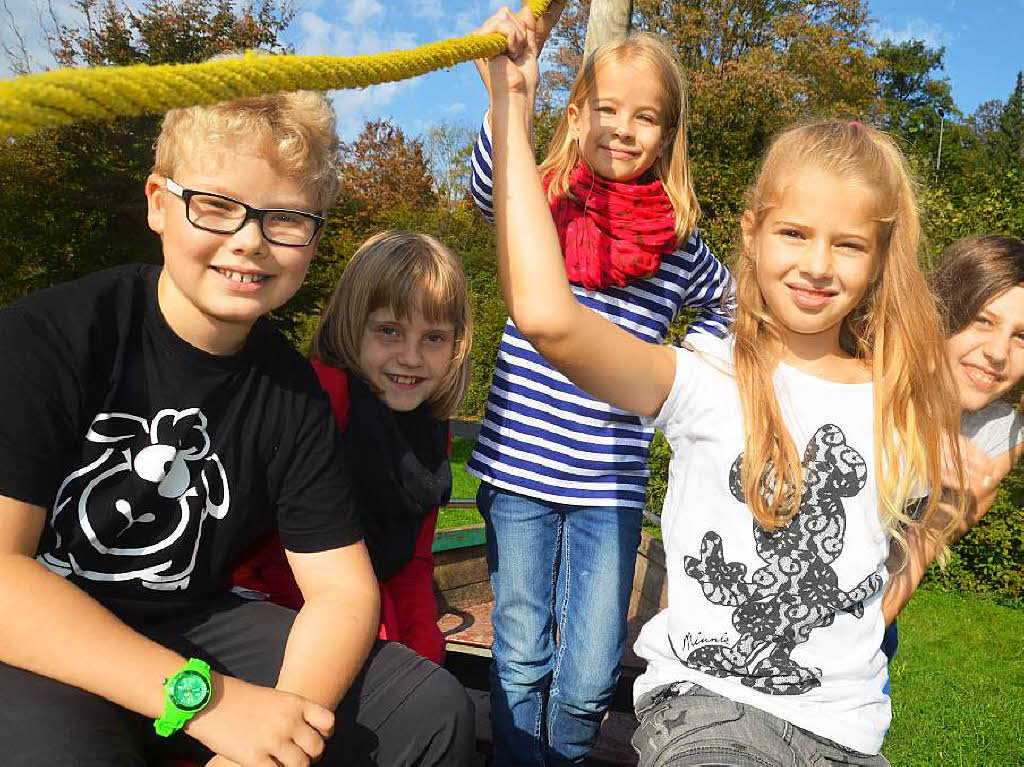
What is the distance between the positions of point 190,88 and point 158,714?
961 millimetres

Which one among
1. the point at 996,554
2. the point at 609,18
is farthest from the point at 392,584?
the point at 609,18

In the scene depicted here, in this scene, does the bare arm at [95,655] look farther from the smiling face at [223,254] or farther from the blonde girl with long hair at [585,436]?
the blonde girl with long hair at [585,436]

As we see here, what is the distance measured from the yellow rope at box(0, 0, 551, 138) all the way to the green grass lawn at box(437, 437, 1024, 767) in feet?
11.7

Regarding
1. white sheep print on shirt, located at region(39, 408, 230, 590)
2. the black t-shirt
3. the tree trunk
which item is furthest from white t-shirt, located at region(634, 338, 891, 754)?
the tree trunk

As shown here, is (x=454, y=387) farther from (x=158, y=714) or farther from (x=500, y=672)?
Result: (x=158, y=714)

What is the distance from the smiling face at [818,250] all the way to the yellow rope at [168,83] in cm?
82

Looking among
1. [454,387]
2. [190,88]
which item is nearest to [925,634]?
[454,387]

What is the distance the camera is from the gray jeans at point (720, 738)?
4.58 ft

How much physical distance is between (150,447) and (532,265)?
79cm

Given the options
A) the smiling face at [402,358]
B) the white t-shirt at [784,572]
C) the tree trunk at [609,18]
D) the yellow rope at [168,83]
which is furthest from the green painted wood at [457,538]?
the tree trunk at [609,18]

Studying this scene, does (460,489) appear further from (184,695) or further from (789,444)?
(184,695)

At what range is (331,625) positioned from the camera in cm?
153

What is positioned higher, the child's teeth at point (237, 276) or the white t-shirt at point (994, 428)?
the child's teeth at point (237, 276)

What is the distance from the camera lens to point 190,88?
92cm
